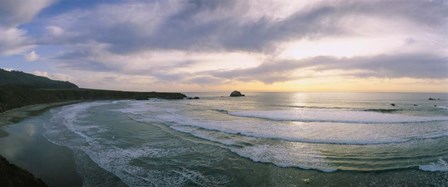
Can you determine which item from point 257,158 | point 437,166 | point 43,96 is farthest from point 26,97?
point 437,166

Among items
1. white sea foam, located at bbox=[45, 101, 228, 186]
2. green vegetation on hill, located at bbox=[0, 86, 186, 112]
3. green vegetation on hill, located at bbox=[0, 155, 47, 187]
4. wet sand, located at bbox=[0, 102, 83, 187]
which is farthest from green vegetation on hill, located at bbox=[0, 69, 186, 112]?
green vegetation on hill, located at bbox=[0, 155, 47, 187]

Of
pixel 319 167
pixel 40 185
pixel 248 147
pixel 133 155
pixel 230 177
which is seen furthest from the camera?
pixel 248 147

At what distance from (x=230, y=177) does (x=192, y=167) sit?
6.04 feet

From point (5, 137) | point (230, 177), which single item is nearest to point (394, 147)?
point (230, 177)

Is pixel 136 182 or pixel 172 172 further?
pixel 172 172

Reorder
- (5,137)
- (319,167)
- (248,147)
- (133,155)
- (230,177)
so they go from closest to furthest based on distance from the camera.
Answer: (230,177) < (319,167) < (133,155) < (248,147) < (5,137)

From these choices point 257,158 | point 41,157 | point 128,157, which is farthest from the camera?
point 128,157

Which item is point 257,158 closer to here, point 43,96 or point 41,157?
point 41,157

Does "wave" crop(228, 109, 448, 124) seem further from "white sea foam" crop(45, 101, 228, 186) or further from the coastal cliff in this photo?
the coastal cliff

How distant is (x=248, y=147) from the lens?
45.7 feet

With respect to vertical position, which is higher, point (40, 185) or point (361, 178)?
point (40, 185)

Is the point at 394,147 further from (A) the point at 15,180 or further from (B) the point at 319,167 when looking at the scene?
(A) the point at 15,180

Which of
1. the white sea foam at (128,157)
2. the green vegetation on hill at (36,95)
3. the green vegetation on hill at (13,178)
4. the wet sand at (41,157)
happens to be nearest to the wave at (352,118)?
the white sea foam at (128,157)

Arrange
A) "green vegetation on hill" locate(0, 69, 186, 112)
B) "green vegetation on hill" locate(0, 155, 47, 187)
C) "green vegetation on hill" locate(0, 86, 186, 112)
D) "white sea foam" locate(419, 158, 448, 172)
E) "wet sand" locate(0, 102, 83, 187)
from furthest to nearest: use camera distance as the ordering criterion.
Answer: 1. "green vegetation on hill" locate(0, 69, 186, 112)
2. "green vegetation on hill" locate(0, 86, 186, 112)
3. "white sea foam" locate(419, 158, 448, 172)
4. "wet sand" locate(0, 102, 83, 187)
5. "green vegetation on hill" locate(0, 155, 47, 187)
